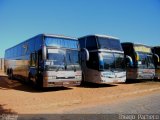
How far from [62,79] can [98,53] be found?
138 inches

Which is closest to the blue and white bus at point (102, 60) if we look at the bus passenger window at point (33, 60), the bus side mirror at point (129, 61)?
the bus side mirror at point (129, 61)

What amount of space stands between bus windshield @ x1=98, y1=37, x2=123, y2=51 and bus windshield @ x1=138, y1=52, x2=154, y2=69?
3.51 meters

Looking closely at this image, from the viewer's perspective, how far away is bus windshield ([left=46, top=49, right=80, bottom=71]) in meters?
14.9

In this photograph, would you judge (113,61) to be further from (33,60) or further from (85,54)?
(33,60)

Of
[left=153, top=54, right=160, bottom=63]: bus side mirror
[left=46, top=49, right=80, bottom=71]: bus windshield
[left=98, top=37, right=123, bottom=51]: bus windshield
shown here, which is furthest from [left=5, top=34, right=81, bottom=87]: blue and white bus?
[left=153, top=54, right=160, bottom=63]: bus side mirror

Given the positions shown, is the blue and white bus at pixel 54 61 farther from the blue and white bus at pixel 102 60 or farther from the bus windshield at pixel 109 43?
the bus windshield at pixel 109 43

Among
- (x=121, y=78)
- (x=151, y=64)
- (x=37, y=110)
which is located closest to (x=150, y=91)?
(x=121, y=78)

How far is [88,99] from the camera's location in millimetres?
12766

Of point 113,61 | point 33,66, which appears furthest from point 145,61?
point 33,66

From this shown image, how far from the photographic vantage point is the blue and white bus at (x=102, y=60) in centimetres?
1753

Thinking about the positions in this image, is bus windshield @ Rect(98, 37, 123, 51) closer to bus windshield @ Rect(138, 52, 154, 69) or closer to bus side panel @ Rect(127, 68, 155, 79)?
bus side panel @ Rect(127, 68, 155, 79)

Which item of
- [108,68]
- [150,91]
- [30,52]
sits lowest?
[150,91]

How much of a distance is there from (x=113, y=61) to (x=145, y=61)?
17.2ft

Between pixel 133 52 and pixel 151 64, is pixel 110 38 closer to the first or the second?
pixel 133 52
